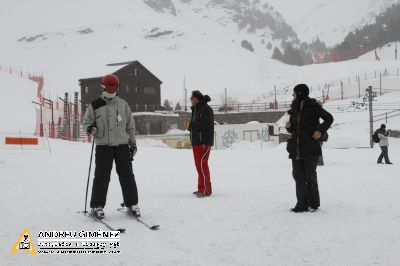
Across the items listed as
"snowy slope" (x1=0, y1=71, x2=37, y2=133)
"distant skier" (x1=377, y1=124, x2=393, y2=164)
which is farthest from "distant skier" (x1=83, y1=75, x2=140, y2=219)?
"snowy slope" (x1=0, y1=71, x2=37, y2=133)

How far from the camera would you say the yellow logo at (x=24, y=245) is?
154 inches

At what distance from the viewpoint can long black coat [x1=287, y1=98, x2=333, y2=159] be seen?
5.64 m

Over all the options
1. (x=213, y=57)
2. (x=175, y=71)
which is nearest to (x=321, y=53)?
(x=213, y=57)

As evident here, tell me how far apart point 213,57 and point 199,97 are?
373 ft

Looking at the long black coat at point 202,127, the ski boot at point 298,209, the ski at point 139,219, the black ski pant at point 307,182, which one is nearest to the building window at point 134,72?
the long black coat at point 202,127

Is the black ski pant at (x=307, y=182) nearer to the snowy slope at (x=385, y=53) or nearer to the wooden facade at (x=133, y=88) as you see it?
the wooden facade at (x=133, y=88)

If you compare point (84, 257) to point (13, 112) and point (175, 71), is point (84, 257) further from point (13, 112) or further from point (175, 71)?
point (175, 71)

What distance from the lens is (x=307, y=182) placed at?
574cm

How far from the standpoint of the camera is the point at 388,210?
558 centimetres

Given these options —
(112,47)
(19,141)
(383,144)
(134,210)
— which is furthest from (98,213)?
(112,47)

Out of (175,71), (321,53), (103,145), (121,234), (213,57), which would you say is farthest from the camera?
(321,53)

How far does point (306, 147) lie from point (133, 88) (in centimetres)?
5198

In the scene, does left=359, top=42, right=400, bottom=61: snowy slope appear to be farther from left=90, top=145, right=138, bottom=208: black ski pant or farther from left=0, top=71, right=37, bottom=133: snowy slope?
left=90, top=145, right=138, bottom=208: black ski pant

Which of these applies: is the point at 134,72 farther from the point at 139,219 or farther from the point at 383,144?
the point at 139,219
